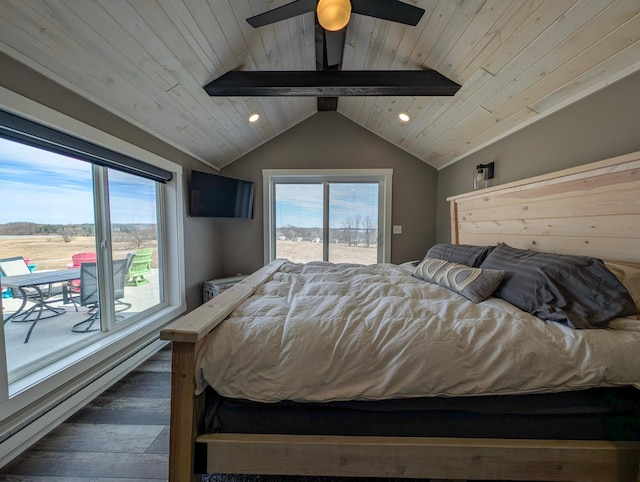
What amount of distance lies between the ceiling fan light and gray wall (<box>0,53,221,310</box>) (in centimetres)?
159

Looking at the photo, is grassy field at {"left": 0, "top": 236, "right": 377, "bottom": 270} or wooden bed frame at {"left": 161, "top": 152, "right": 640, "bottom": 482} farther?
grassy field at {"left": 0, "top": 236, "right": 377, "bottom": 270}

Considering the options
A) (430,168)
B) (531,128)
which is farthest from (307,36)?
(430,168)

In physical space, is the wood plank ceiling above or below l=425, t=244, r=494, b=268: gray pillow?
above

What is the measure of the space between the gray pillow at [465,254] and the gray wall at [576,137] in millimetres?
751

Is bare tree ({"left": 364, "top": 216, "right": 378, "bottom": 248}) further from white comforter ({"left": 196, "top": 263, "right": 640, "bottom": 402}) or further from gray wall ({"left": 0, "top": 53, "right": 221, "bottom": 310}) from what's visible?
white comforter ({"left": 196, "top": 263, "right": 640, "bottom": 402})

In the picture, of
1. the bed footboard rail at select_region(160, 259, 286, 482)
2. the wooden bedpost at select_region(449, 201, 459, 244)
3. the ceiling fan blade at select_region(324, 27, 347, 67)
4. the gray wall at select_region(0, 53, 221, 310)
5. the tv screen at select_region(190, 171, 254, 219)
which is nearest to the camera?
the bed footboard rail at select_region(160, 259, 286, 482)

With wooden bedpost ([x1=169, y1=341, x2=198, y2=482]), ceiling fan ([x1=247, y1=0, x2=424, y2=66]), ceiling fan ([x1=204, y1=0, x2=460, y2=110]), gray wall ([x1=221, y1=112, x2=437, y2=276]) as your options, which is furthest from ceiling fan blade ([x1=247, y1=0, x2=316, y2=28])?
gray wall ([x1=221, y1=112, x2=437, y2=276])

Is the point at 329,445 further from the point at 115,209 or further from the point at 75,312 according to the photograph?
the point at 115,209

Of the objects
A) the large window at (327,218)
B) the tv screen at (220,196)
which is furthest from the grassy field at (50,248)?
the large window at (327,218)

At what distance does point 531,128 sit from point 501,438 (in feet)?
7.20

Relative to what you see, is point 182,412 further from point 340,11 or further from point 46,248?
point 340,11

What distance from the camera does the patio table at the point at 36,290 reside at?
1428 millimetres

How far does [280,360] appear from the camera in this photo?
945mm

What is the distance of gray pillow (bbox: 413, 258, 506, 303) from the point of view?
1395 millimetres
